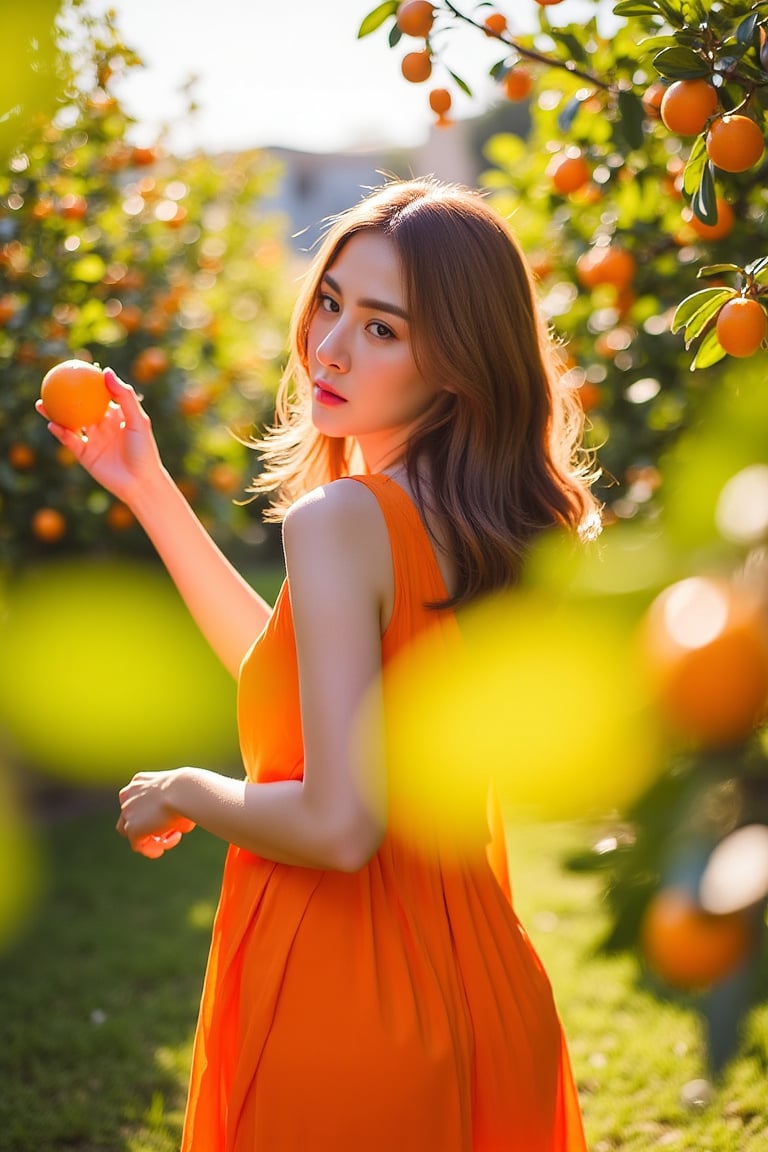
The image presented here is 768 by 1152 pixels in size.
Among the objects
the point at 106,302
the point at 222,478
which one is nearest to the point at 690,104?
the point at 106,302

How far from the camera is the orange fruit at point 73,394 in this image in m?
1.87

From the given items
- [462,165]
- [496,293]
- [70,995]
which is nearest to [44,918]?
[70,995]

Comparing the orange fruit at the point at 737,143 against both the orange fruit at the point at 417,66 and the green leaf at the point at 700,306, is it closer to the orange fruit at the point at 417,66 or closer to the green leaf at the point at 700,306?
the green leaf at the point at 700,306

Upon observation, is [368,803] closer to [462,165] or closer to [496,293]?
[496,293]

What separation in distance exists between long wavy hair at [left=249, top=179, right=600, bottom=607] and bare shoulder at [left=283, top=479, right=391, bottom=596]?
0.45 ft

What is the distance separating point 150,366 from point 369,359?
307 cm

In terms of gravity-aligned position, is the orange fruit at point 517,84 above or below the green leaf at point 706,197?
above

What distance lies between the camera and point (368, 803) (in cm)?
129

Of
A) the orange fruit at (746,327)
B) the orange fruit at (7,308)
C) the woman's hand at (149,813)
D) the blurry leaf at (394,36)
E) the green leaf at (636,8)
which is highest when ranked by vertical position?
the orange fruit at (7,308)

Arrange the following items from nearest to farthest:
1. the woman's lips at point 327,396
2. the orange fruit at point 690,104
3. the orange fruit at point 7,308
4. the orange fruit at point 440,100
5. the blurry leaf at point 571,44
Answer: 1. the orange fruit at point 690,104
2. the woman's lips at point 327,396
3. the blurry leaf at point 571,44
4. the orange fruit at point 440,100
5. the orange fruit at point 7,308

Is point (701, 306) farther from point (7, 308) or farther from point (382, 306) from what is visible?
point (7, 308)

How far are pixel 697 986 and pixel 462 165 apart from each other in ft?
91.4

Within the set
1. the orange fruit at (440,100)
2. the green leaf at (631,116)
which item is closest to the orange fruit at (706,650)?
the green leaf at (631,116)

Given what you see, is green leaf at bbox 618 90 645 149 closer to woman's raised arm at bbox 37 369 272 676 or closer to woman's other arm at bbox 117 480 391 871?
woman's other arm at bbox 117 480 391 871
